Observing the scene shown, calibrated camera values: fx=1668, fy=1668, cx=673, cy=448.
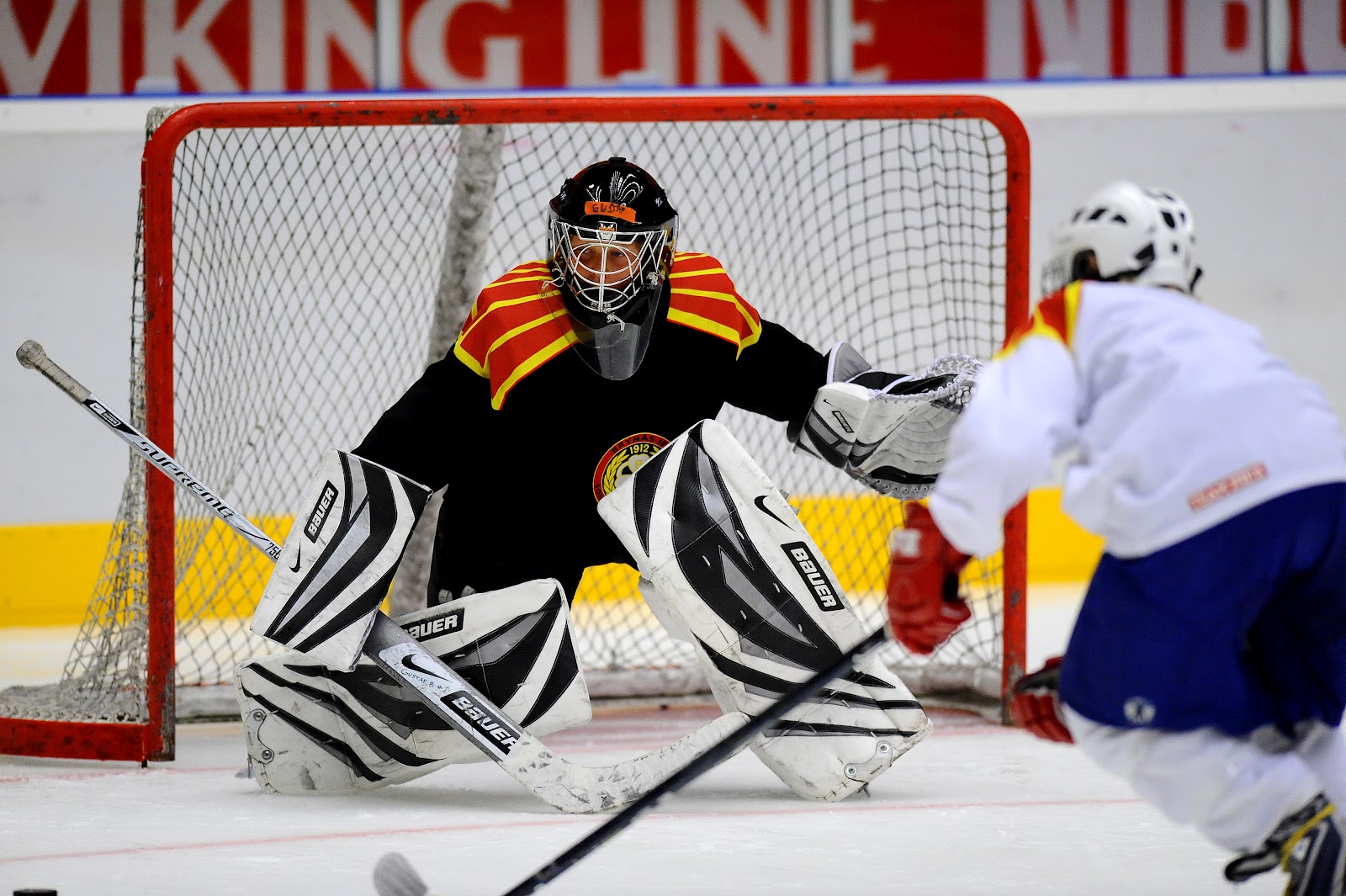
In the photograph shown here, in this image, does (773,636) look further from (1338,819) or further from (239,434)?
(239,434)

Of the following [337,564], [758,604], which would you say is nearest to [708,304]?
[758,604]

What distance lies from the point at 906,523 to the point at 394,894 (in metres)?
0.73

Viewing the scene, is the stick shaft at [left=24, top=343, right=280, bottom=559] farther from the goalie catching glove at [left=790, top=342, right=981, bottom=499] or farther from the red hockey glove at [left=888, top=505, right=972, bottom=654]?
the red hockey glove at [left=888, top=505, right=972, bottom=654]

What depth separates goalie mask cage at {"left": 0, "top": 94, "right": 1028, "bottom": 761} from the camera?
3.09 m

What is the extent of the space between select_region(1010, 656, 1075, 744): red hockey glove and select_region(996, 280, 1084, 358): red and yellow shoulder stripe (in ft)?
1.29

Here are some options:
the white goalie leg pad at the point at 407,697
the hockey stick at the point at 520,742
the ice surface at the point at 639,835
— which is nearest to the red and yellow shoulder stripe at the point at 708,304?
the white goalie leg pad at the point at 407,697

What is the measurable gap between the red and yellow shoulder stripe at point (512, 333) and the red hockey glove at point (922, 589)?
107 centimetres

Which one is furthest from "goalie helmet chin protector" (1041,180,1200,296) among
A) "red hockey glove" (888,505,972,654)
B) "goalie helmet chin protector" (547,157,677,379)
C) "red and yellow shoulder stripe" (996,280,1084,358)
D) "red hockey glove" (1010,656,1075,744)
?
"goalie helmet chin protector" (547,157,677,379)

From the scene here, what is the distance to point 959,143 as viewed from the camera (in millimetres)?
4965

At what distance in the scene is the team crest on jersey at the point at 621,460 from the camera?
281 cm

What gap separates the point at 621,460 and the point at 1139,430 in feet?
4.21

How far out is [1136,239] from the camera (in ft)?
5.80

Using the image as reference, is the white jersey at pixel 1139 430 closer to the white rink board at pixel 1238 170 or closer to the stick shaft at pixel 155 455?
the stick shaft at pixel 155 455

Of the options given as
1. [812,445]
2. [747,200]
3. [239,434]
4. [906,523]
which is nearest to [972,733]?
[812,445]
